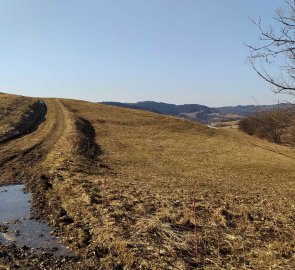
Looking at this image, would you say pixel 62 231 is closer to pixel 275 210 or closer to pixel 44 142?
pixel 275 210

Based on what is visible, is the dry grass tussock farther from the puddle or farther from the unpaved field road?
the unpaved field road

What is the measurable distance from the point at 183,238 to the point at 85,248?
3453 mm

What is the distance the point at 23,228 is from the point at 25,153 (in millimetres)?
17349

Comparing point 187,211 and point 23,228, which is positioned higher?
point 187,211

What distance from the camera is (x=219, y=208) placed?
18125 millimetres

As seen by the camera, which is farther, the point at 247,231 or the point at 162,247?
the point at 247,231

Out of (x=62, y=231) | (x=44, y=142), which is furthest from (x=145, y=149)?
(x=62, y=231)

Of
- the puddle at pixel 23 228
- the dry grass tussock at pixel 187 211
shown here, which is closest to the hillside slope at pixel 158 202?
the dry grass tussock at pixel 187 211

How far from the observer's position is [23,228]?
639 inches

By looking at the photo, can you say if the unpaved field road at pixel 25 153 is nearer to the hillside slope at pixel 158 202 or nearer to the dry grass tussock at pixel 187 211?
the hillside slope at pixel 158 202

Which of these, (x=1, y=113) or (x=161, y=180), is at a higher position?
(x=1, y=113)

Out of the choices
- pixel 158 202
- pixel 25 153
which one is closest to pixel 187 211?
pixel 158 202

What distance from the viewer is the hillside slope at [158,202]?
12805 millimetres

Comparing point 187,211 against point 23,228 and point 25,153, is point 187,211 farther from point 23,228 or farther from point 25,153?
point 25,153
